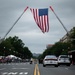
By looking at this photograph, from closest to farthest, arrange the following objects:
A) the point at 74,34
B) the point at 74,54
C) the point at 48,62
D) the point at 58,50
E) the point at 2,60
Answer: the point at 48,62, the point at 74,54, the point at 2,60, the point at 74,34, the point at 58,50

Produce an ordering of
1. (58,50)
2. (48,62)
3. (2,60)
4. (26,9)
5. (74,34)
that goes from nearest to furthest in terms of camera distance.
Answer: (48,62) → (26,9) → (2,60) → (74,34) → (58,50)

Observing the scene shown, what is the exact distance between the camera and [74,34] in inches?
4469

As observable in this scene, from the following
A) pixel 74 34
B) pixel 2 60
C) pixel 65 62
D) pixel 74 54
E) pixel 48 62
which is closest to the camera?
pixel 48 62

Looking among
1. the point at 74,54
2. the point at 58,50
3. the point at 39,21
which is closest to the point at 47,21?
the point at 39,21

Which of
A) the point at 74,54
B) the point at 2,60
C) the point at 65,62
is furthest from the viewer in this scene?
the point at 2,60

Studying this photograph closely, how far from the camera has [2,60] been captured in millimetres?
96000

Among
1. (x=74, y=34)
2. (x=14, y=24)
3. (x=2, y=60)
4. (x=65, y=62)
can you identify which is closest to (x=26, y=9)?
(x=14, y=24)

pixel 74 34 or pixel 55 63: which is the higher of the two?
pixel 74 34

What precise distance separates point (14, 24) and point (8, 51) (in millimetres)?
111958

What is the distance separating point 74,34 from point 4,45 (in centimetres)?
7425

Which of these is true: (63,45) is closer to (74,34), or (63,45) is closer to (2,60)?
(74,34)

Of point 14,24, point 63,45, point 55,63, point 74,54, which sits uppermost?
point 63,45

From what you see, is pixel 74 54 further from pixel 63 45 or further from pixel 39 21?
pixel 63 45

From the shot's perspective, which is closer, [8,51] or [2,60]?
[2,60]
